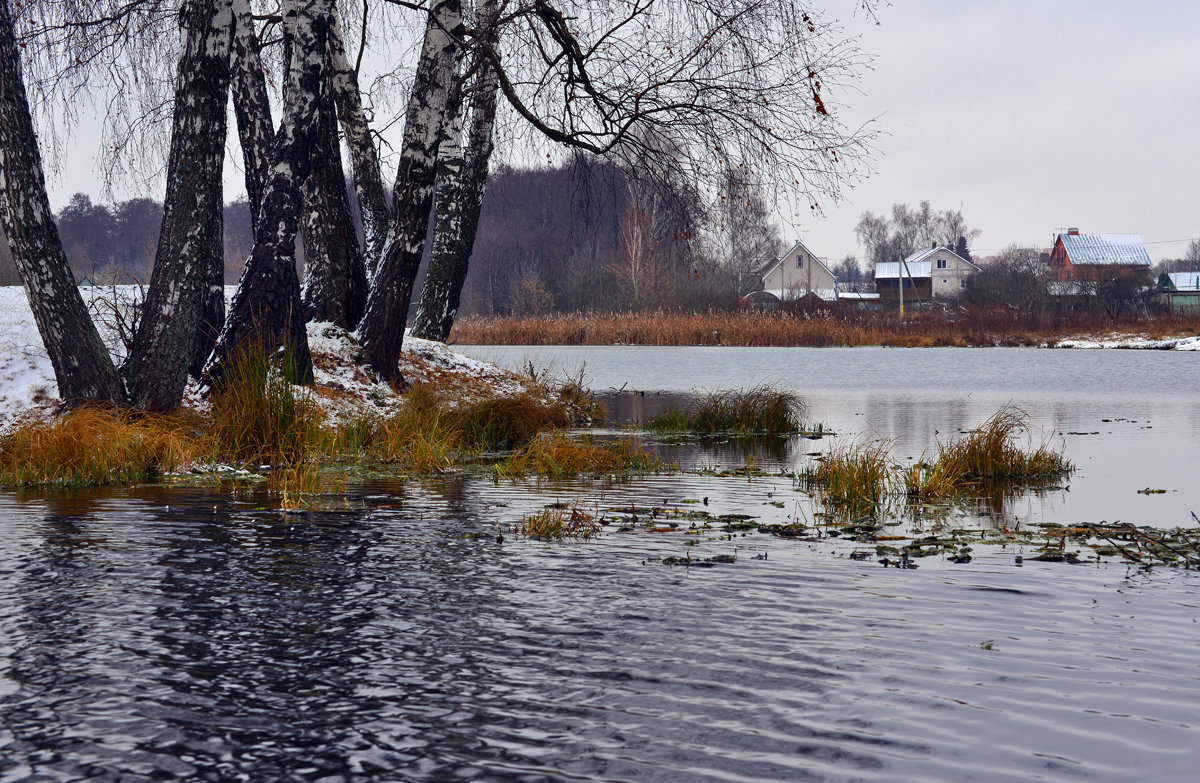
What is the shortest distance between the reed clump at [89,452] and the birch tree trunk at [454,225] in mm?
6910

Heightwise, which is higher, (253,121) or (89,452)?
(253,121)

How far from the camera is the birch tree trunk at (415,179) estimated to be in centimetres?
1330

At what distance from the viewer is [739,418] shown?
15.5 meters

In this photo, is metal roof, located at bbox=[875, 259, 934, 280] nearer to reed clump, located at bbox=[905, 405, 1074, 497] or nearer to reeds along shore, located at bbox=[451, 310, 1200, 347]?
reeds along shore, located at bbox=[451, 310, 1200, 347]

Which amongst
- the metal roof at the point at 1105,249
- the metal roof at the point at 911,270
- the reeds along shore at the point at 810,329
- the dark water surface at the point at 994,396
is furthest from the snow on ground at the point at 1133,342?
the metal roof at the point at 911,270

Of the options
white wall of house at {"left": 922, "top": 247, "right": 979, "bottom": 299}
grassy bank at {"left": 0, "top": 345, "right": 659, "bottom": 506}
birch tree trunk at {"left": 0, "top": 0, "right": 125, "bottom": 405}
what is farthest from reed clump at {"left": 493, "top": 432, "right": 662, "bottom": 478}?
white wall of house at {"left": 922, "top": 247, "right": 979, "bottom": 299}

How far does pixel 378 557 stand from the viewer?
6168 mm

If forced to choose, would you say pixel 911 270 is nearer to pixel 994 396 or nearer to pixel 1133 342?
pixel 1133 342

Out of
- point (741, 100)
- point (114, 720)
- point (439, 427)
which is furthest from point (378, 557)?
point (741, 100)

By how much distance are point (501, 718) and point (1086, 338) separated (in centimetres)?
4328

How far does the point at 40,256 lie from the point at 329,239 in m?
4.70

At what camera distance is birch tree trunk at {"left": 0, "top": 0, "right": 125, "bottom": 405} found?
9.87 m

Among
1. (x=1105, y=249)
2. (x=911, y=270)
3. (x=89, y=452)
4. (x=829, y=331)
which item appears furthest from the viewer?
(x=911, y=270)

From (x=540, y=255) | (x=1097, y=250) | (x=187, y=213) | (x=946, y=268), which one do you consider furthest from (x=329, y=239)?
(x=946, y=268)
